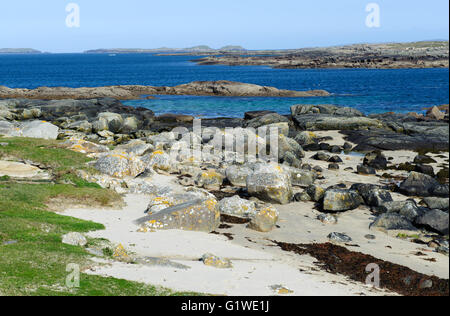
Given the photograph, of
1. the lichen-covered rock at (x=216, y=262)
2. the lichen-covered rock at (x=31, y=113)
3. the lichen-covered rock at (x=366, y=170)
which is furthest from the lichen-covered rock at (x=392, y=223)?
the lichen-covered rock at (x=31, y=113)

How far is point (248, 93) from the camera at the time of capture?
319ft

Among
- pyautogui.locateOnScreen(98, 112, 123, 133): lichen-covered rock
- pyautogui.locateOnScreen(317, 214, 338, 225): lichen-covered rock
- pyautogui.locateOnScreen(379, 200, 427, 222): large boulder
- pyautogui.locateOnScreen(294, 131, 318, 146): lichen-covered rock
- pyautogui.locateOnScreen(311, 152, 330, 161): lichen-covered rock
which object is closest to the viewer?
pyautogui.locateOnScreen(379, 200, 427, 222): large boulder

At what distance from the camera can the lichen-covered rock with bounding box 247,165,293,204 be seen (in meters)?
26.9

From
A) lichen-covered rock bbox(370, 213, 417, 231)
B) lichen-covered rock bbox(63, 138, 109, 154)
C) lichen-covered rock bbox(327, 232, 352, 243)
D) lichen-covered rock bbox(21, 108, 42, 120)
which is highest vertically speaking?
lichen-covered rock bbox(21, 108, 42, 120)

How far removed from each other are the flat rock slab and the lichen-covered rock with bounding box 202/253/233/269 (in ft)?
51.6

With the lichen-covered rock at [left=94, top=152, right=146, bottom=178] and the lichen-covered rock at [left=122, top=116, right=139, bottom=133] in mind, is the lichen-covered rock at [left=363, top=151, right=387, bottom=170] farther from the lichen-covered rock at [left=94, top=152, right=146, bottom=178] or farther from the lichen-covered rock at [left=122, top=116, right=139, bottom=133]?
the lichen-covered rock at [left=122, top=116, right=139, bottom=133]

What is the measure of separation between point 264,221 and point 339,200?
5451 mm

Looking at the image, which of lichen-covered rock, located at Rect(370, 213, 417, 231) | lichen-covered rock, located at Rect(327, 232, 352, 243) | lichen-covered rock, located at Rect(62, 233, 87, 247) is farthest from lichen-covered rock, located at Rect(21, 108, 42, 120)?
lichen-covered rock, located at Rect(370, 213, 417, 231)

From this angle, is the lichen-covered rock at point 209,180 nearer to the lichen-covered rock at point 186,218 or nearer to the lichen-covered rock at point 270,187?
the lichen-covered rock at point 270,187

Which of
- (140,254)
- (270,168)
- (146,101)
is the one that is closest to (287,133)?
(270,168)

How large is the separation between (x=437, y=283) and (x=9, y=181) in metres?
22.5

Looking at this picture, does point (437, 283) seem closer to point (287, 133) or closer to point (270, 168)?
point (270, 168)

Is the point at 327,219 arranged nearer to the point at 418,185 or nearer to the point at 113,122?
the point at 418,185

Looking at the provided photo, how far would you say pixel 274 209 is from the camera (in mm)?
22938
